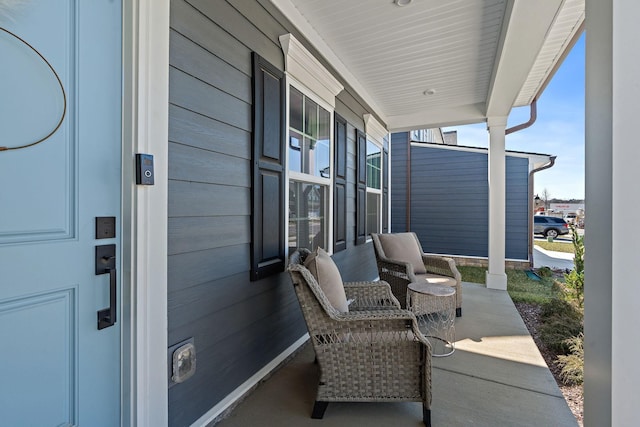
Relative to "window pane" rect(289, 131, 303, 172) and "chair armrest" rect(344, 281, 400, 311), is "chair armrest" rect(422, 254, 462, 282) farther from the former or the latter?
"window pane" rect(289, 131, 303, 172)

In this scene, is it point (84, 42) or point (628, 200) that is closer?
point (628, 200)

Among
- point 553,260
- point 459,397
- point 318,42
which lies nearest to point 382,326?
point 459,397

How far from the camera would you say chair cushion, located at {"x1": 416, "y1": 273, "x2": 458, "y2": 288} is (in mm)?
3240

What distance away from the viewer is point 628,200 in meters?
0.82

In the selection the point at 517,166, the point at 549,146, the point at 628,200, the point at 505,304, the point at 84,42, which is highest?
the point at 549,146

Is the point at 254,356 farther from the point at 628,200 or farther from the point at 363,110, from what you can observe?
the point at 363,110

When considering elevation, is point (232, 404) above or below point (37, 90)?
below

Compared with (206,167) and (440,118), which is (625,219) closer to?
(206,167)

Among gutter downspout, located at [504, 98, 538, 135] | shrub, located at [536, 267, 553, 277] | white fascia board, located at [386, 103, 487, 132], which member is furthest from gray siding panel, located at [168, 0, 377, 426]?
shrub, located at [536, 267, 553, 277]

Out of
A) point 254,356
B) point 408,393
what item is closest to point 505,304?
point 408,393

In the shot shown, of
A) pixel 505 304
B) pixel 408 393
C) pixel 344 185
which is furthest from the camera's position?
pixel 505 304

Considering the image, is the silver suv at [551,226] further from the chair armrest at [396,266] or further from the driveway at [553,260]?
the chair armrest at [396,266]

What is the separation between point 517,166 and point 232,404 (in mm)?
7575

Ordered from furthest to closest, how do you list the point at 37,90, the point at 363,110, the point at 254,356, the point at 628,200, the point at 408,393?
1. the point at 363,110
2. the point at 254,356
3. the point at 408,393
4. the point at 37,90
5. the point at 628,200
